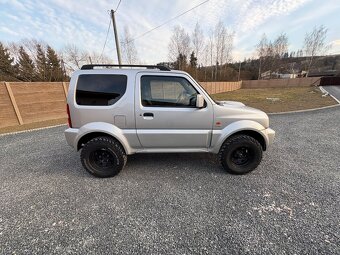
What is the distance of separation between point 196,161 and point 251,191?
1.33m

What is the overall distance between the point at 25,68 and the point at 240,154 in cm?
3458

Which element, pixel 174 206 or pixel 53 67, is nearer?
pixel 174 206

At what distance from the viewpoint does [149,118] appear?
3.15 m

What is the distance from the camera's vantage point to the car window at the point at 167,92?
3160mm

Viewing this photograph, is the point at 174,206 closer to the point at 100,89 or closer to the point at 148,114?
the point at 148,114

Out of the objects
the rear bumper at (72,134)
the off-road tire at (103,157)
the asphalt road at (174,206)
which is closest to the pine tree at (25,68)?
the asphalt road at (174,206)

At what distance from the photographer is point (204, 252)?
1.85m

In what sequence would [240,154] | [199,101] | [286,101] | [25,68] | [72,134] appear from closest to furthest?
1. [199,101]
2. [72,134]
3. [240,154]
4. [286,101]
5. [25,68]

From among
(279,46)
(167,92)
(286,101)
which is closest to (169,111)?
(167,92)

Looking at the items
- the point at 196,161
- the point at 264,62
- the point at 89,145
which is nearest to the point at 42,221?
the point at 89,145

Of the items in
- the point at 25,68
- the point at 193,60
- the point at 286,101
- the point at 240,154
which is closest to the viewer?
the point at 240,154

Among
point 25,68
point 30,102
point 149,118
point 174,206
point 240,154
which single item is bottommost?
point 174,206

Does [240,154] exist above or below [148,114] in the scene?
below

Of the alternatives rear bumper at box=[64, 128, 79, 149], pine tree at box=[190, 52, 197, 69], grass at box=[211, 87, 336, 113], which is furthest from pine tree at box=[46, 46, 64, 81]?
rear bumper at box=[64, 128, 79, 149]
